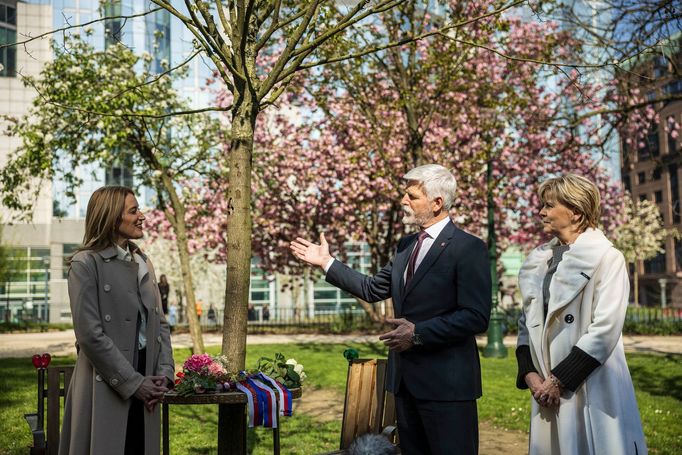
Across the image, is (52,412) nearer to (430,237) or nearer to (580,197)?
(430,237)

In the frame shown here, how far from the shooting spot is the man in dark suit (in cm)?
358

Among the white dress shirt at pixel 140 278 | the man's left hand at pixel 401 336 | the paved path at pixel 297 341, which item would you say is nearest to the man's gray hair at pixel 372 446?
the man's left hand at pixel 401 336

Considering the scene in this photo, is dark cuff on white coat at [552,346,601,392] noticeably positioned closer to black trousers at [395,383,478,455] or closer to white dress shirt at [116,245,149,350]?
black trousers at [395,383,478,455]

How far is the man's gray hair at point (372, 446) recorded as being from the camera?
4102 mm

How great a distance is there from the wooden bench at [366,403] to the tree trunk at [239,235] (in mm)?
895

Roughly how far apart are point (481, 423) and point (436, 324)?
18.8 feet

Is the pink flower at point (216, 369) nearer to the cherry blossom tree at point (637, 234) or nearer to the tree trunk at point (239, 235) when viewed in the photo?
the tree trunk at point (239, 235)

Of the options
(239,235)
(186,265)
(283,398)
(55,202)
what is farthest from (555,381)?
(55,202)

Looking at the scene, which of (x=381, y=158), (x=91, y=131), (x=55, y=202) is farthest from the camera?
(x=55, y=202)

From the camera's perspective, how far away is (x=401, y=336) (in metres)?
3.55

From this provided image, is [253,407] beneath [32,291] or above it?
beneath

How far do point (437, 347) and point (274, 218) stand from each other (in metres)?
19.8

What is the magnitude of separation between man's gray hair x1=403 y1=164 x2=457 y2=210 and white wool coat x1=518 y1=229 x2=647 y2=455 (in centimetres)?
71

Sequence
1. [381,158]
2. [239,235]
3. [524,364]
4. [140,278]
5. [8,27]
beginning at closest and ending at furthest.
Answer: [524,364], [140,278], [239,235], [381,158], [8,27]
